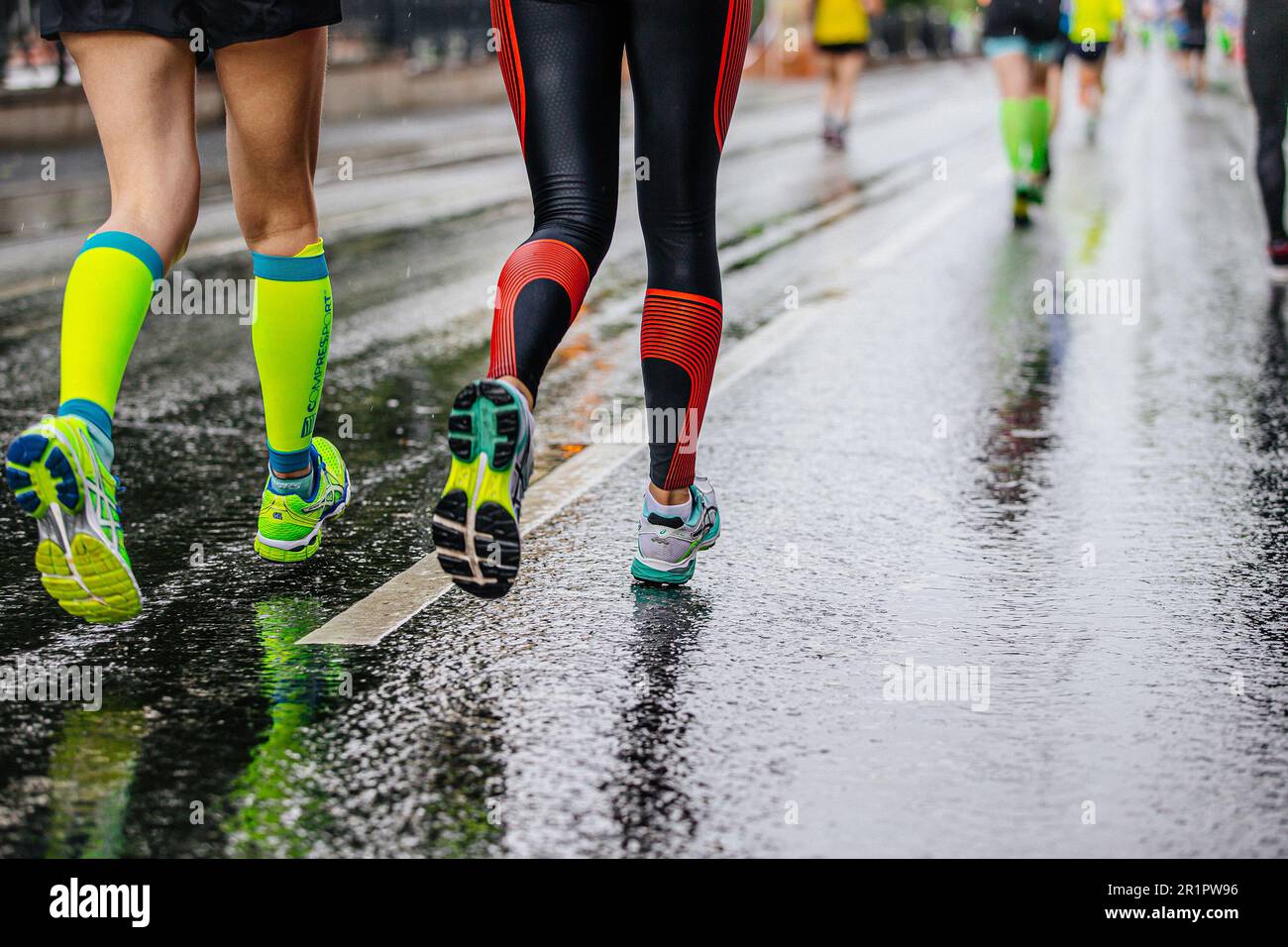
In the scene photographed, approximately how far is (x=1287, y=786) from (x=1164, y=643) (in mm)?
744

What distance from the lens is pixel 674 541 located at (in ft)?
12.2

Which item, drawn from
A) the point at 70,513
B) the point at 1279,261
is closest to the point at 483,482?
the point at 70,513

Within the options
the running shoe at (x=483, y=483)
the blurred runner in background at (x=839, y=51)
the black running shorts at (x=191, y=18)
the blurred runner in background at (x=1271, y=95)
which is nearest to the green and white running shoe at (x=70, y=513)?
the running shoe at (x=483, y=483)

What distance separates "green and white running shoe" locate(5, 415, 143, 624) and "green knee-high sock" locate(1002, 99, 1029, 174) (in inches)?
333

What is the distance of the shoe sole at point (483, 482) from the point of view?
2969 mm

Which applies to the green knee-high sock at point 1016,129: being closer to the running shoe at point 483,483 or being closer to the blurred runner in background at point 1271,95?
the blurred runner in background at point 1271,95

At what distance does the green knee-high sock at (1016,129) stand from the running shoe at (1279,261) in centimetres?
243

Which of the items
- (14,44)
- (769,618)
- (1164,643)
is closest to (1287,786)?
(1164,643)

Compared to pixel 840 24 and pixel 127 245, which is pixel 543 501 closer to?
pixel 127 245

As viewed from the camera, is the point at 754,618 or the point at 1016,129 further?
the point at 1016,129

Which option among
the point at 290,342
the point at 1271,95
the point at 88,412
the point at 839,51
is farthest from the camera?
the point at 839,51

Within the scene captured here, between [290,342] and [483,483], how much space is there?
103cm
